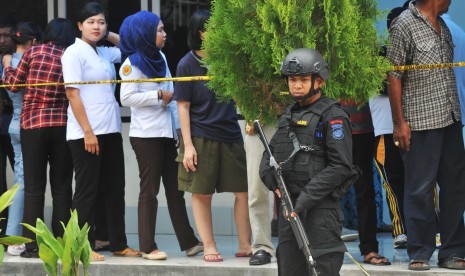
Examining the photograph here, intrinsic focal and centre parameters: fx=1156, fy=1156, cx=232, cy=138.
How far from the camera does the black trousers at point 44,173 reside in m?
8.87

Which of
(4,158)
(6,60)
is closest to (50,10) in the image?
(6,60)

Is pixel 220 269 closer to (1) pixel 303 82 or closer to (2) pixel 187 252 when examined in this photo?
(2) pixel 187 252

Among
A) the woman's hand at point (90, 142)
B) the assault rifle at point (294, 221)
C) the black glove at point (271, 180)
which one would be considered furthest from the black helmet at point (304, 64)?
the woman's hand at point (90, 142)

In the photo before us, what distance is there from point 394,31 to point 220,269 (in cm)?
207

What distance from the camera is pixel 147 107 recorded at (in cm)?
863

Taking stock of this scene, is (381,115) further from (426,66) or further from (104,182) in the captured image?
(104,182)

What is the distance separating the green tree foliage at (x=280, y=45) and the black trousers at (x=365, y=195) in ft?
4.31

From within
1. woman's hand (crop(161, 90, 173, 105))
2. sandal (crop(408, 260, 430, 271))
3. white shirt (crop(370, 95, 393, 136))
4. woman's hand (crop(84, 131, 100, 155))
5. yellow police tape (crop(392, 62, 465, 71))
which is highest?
yellow police tape (crop(392, 62, 465, 71))

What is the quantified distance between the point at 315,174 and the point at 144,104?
256cm

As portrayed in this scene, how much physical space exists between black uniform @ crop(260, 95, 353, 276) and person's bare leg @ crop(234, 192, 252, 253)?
2.26 m

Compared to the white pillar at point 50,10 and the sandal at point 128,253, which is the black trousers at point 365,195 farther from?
the white pillar at point 50,10

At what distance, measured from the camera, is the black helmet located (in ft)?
20.7

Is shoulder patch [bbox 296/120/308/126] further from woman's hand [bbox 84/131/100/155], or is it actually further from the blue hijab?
woman's hand [bbox 84/131/100/155]

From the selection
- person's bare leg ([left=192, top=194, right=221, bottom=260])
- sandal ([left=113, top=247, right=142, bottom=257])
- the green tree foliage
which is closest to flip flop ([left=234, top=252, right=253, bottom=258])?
person's bare leg ([left=192, top=194, right=221, bottom=260])
